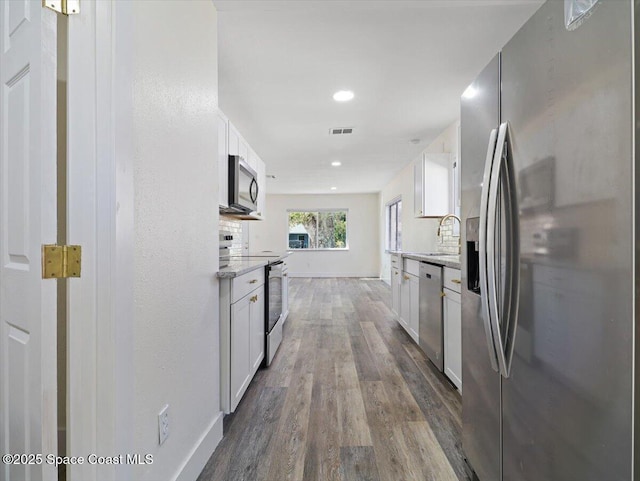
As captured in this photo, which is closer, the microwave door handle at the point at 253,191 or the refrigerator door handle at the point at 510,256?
the refrigerator door handle at the point at 510,256

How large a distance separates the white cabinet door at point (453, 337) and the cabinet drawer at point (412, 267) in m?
0.66

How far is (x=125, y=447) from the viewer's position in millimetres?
876

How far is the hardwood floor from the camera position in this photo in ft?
4.63

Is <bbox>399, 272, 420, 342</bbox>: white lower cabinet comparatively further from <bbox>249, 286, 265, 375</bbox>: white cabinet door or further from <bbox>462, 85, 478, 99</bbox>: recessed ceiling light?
<bbox>462, 85, 478, 99</bbox>: recessed ceiling light

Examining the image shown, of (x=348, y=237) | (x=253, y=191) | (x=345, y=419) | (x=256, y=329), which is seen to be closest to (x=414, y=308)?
(x=345, y=419)

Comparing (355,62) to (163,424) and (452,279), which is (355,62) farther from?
(163,424)

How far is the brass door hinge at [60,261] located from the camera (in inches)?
31.9

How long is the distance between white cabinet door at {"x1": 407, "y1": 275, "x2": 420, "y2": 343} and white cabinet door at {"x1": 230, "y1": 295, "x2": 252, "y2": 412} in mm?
1675

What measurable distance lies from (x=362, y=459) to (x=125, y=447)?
1094 millimetres

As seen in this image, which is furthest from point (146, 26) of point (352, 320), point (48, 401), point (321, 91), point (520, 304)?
point (352, 320)

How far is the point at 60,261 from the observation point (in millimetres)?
817

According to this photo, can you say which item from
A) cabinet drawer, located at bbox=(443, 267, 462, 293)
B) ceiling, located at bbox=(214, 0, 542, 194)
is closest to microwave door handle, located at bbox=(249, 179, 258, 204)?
ceiling, located at bbox=(214, 0, 542, 194)

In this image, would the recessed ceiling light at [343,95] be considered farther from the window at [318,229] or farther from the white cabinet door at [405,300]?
the window at [318,229]

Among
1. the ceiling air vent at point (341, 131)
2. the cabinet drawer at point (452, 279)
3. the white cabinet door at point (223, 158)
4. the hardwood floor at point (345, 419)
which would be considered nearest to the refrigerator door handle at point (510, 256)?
the hardwood floor at point (345, 419)
